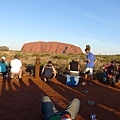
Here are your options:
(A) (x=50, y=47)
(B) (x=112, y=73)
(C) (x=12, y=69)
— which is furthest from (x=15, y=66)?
(A) (x=50, y=47)

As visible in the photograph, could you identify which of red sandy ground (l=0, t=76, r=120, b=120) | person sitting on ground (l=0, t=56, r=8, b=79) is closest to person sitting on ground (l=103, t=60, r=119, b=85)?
red sandy ground (l=0, t=76, r=120, b=120)

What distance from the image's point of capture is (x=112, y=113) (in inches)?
310

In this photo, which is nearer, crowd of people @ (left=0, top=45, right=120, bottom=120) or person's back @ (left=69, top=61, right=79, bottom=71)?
crowd of people @ (left=0, top=45, right=120, bottom=120)

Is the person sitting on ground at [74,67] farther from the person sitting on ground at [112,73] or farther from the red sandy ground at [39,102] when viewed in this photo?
the person sitting on ground at [112,73]

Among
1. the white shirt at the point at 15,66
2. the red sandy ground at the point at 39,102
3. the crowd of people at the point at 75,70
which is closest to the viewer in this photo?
the red sandy ground at the point at 39,102

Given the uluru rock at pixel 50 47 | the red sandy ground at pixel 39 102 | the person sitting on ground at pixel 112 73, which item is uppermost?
the uluru rock at pixel 50 47

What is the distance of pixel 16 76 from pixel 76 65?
3166 millimetres

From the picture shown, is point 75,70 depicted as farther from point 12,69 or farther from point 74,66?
point 12,69

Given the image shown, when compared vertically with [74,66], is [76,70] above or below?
below

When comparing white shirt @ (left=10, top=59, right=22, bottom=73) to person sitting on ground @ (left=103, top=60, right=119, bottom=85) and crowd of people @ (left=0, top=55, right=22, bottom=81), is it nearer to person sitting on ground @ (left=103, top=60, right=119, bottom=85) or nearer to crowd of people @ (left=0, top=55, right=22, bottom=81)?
crowd of people @ (left=0, top=55, right=22, bottom=81)

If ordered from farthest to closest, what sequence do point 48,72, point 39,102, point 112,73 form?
point 112,73 → point 48,72 → point 39,102

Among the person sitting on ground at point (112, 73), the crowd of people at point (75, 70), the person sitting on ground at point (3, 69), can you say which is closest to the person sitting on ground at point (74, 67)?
the crowd of people at point (75, 70)

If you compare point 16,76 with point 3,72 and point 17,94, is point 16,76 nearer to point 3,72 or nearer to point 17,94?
point 3,72

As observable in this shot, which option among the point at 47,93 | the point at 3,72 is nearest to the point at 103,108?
the point at 47,93
